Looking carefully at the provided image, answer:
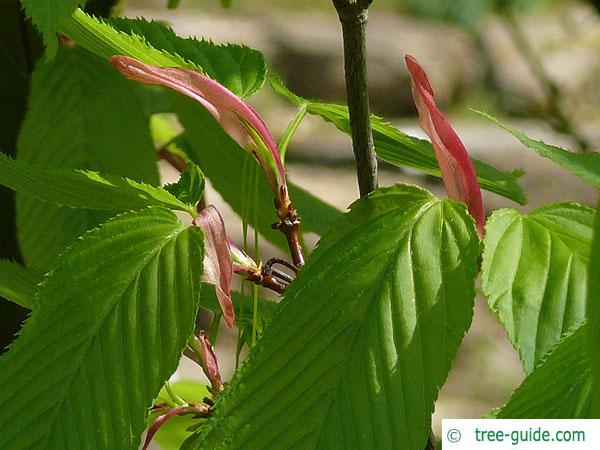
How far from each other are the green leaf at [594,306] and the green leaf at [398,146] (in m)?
0.23

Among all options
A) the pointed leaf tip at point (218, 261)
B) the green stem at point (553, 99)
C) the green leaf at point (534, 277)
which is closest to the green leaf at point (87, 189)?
the pointed leaf tip at point (218, 261)

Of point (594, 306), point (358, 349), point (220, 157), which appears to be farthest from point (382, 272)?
point (220, 157)

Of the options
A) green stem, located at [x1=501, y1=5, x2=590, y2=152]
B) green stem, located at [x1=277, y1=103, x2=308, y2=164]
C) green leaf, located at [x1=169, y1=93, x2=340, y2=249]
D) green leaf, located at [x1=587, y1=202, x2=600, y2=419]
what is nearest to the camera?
green leaf, located at [x1=587, y1=202, x2=600, y2=419]

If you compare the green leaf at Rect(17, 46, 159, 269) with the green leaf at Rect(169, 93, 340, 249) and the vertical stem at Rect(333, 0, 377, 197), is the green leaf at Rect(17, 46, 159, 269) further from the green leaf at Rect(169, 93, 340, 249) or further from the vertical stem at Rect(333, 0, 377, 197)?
the vertical stem at Rect(333, 0, 377, 197)

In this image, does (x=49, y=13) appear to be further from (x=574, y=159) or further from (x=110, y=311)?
(x=574, y=159)

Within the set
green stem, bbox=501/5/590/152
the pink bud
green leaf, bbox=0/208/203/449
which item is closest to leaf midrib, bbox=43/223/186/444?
green leaf, bbox=0/208/203/449

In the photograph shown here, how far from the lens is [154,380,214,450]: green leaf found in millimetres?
727

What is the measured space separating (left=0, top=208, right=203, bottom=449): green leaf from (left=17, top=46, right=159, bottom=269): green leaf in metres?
0.26

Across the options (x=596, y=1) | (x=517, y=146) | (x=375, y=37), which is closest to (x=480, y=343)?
(x=517, y=146)

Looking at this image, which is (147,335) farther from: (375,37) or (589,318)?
(375,37)

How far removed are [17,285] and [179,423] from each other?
22 cm

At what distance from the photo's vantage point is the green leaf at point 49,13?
0.46 meters

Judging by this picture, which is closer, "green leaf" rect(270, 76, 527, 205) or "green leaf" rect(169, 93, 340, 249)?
"green leaf" rect(270, 76, 527, 205)

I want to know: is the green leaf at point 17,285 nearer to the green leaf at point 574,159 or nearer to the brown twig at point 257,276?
the brown twig at point 257,276
